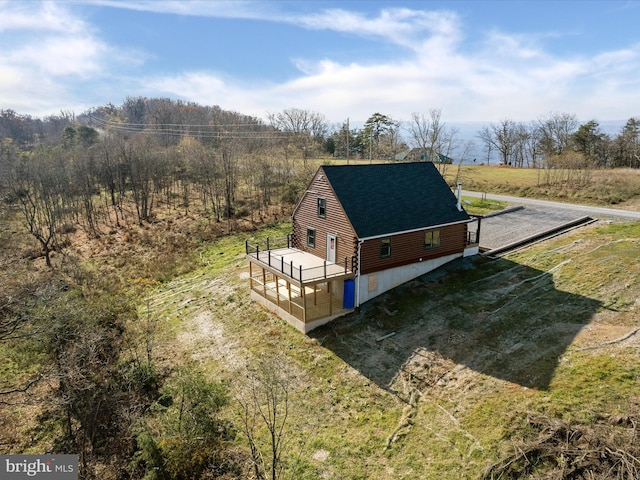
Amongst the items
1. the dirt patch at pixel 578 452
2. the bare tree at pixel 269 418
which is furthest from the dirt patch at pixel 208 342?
the dirt patch at pixel 578 452

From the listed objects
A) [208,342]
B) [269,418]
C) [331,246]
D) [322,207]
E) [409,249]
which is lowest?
[269,418]

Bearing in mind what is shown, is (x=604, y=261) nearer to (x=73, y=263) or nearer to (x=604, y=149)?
(x=73, y=263)

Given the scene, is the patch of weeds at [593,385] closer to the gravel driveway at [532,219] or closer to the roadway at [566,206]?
the gravel driveway at [532,219]

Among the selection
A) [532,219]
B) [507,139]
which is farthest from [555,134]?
[532,219]

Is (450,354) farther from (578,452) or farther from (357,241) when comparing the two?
(357,241)

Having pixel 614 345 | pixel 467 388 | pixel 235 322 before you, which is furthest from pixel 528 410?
pixel 235 322

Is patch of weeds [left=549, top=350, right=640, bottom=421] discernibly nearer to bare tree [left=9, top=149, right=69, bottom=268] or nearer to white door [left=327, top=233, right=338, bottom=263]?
white door [left=327, top=233, right=338, bottom=263]
